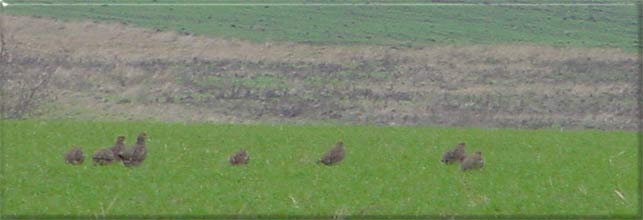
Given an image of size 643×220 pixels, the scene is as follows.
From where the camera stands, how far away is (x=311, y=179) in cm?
2262

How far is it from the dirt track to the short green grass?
2217 centimetres

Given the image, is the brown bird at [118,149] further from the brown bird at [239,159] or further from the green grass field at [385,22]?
the green grass field at [385,22]

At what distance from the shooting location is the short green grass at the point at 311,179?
1930 cm

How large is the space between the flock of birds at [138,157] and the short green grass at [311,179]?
197mm

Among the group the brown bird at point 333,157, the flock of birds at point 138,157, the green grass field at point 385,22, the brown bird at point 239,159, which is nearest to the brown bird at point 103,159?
the flock of birds at point 138,157

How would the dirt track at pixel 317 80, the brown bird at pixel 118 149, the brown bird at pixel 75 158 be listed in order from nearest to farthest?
the brown bird at pixel 118 149
the brown bird at pixel 75 158
the dirt track at pixel 317 80

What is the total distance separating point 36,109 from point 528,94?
18437mm

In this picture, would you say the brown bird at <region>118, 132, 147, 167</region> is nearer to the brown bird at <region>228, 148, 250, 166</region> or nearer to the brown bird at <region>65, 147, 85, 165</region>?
the brown bird at <region>65, 147, 85, 165</region>

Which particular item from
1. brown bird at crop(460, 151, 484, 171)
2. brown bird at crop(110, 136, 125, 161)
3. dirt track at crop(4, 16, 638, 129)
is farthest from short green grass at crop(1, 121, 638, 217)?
dirt track at crop(4, 16, 638, 129)

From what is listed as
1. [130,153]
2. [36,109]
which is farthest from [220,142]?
[36,109]

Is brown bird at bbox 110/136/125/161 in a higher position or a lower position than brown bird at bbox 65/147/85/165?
higher

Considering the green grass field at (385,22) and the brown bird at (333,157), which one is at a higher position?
the brown bird at (333,157)

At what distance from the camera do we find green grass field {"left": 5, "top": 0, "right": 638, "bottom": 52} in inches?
2490

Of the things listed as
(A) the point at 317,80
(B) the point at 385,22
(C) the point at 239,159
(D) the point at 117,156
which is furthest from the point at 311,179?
(B) the point at 385,22
